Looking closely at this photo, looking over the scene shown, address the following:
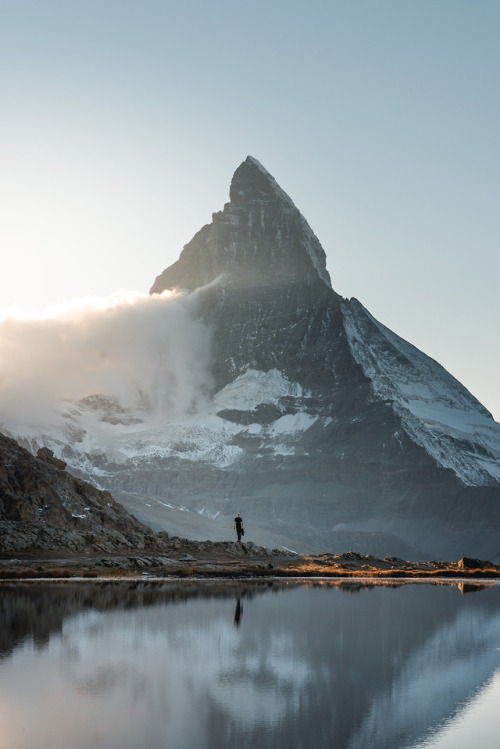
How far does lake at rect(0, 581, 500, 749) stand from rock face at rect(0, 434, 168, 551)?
Result: 35815mm

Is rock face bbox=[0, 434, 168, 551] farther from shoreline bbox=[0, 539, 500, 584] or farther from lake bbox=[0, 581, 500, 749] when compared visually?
lake bbox=[0, 581, 500, 749]

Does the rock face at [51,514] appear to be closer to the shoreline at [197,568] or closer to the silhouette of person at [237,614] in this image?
the shoreline at [197,568]

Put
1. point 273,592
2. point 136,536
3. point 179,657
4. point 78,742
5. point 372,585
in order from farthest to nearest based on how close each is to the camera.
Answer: point 136,536 → point 372,585 → point 273,592 → point 179,657 → point 78,742

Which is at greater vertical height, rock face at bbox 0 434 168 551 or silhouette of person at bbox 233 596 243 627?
rock face at bbox 0 434 168 551

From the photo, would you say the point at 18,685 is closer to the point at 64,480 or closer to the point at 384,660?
the point at 384,660

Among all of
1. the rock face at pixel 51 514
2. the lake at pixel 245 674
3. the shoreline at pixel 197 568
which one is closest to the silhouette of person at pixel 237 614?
the lake at pixel 245 674

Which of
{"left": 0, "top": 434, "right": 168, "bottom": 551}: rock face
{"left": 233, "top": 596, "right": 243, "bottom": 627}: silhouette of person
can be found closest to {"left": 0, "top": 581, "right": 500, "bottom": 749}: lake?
{"left": 233, "top": 596, "right": 243, "bottom": 627}: silhouette of person

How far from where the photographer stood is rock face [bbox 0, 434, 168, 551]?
265 ft

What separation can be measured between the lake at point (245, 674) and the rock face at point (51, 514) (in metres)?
35.8

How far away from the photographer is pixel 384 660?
93.5 feet

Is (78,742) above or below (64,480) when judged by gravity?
below

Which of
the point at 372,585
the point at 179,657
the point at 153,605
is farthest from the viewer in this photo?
the point at 372,585

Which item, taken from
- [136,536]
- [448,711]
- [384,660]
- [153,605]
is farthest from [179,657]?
[136,536]

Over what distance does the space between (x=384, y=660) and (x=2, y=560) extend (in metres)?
49.1
